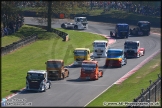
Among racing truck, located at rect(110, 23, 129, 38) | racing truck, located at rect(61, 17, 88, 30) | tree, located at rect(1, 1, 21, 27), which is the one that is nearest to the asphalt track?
racing truck, located at rect(110, 23, 129, 38)

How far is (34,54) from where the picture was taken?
2437 inches

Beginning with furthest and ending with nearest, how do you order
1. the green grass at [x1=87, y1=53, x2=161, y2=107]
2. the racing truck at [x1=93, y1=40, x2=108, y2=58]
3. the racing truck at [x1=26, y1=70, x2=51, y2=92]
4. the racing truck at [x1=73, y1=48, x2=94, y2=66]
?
the racing truck at [x1=93, y1=40, x2=108, y2=58] < the racing truck at [x1=73, y1=48, x2=94, y2=66] < the racing truck at [x1=26, y1=70, x2=51, y2=92] < the green grass at [x1=87, y1=53, x2=161, y2=107]

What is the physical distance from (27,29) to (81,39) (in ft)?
36.8

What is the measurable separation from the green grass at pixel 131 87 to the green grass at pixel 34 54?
7.50 meters

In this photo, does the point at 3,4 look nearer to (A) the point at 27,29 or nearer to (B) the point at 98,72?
(A) the point at 27,29

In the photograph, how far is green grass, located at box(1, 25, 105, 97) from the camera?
44.8 metres

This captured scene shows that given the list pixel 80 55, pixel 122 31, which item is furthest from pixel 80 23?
pixel 80 55

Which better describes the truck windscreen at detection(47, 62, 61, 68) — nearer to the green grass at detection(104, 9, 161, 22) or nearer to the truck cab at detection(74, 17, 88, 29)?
the truck cab at detection(74, 17, 88, 29)

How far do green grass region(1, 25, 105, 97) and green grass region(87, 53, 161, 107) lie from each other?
7.50 meters

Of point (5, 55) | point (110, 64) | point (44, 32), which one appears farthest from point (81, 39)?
point (110, 64)

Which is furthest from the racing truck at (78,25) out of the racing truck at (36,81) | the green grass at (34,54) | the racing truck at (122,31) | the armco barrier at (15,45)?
the racing truck at (36,81)

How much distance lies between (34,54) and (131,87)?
24.0 metres

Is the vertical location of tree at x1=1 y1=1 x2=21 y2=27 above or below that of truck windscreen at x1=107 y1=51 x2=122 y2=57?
above

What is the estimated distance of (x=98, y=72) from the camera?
1806 inches
